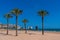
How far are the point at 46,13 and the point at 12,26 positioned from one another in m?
129

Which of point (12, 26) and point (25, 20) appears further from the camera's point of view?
point (12, 26)

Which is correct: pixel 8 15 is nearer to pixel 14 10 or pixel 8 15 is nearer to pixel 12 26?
pixel 14 10

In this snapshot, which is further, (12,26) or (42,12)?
(12,26)

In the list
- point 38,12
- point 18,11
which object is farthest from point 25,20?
point 18,11

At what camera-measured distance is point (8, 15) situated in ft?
186

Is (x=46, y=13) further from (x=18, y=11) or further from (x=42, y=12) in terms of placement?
(x=18, y=11)

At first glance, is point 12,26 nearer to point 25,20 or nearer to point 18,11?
point 25,20

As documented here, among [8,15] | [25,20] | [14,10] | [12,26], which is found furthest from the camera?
[12,26]

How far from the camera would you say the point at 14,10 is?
4938 cm

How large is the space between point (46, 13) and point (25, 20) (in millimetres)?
20734

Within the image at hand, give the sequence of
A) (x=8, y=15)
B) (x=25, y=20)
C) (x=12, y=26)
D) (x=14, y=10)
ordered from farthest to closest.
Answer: (x=12, y=26)
(x=25, y=20)
(x=8, y=15)
(x=14, y=10)

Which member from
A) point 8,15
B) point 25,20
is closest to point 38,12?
point 8,15

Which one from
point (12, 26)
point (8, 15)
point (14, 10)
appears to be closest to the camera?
point (14, 10)

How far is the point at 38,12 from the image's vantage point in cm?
5969
